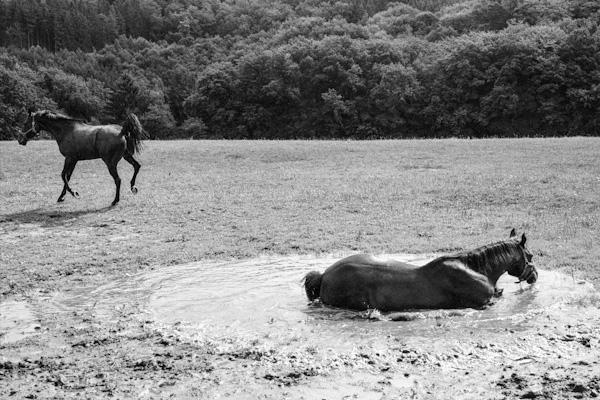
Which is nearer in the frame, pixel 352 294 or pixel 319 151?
pixel 352 294

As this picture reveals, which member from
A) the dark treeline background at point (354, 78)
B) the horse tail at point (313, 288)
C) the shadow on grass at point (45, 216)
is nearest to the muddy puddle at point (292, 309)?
the horse tail at point (313, 288)

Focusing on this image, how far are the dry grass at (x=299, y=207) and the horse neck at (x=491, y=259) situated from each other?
6.15 ft

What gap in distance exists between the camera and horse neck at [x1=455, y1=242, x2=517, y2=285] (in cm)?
920

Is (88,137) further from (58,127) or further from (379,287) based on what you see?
Answer: (379,287)

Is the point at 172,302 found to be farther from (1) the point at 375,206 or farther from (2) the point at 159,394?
(1) the point at 375,206

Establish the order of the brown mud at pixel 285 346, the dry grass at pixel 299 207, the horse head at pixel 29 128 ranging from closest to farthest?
the brown mud at pixel 285 346 < the dry grass at pixel 299 207 < the horse head at pixel 29 128

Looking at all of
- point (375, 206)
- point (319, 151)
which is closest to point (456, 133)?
point (319, 151)

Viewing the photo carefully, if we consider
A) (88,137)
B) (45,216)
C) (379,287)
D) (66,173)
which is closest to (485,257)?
(379,287)

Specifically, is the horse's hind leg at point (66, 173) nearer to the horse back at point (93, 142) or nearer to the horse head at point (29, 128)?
the horse back at point (93, 142)

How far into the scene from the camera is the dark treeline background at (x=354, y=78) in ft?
240

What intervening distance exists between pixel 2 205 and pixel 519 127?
63.3 metres

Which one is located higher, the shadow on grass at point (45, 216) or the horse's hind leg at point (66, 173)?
the horse's hind leg at point (66, 173)

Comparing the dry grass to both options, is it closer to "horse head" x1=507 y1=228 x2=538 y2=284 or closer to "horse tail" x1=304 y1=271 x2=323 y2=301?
"horse head" x1=507 y1=228 x2=538 y2=284

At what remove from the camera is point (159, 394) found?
622 cm
